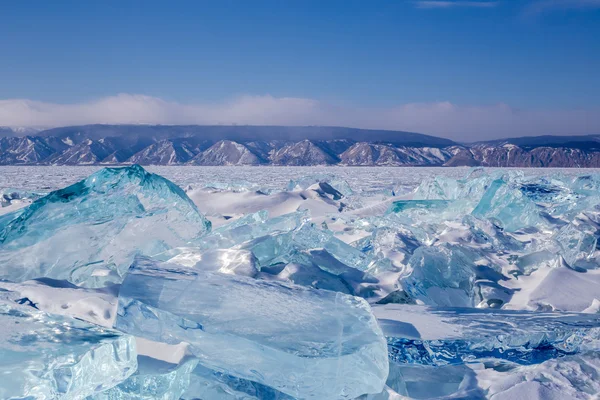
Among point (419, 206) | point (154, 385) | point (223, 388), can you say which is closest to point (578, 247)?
point (419, 206)

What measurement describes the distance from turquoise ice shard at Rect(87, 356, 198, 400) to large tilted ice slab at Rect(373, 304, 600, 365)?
0.63 m

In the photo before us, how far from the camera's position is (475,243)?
331cm

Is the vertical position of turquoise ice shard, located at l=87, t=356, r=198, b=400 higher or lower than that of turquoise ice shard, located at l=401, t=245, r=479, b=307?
higher

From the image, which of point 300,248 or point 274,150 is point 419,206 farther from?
point 274,150

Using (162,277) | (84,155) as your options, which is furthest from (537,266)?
(84,155)

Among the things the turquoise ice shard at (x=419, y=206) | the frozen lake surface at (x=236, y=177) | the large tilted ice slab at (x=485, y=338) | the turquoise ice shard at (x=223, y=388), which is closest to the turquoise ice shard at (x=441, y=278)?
the large tilted ice slab at (x=485, y=338)

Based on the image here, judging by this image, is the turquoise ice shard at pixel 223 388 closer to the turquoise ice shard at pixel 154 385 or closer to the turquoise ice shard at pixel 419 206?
the turquoise ice shard at pixel 154 385

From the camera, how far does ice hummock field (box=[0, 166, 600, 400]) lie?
1.14m

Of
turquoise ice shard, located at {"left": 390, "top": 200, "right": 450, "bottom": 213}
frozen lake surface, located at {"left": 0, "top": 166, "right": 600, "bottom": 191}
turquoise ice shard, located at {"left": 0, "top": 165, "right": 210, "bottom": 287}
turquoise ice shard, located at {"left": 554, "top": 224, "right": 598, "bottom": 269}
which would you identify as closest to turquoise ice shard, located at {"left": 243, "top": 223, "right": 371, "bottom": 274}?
turquoise ice shard, located at {"left": 0, "top": 165, "right": 210, "bottom": 287}

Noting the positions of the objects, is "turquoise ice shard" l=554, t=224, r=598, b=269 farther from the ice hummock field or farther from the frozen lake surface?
the frozen lake surface

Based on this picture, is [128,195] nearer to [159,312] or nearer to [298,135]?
[159,312]

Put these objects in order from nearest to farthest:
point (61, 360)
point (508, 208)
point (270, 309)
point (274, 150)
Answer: point (61, 360) < point (270, 309) < point (508, 208) < point (274, 150)

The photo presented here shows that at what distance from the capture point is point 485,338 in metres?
1.52

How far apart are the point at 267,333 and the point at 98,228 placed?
172 centimetres
